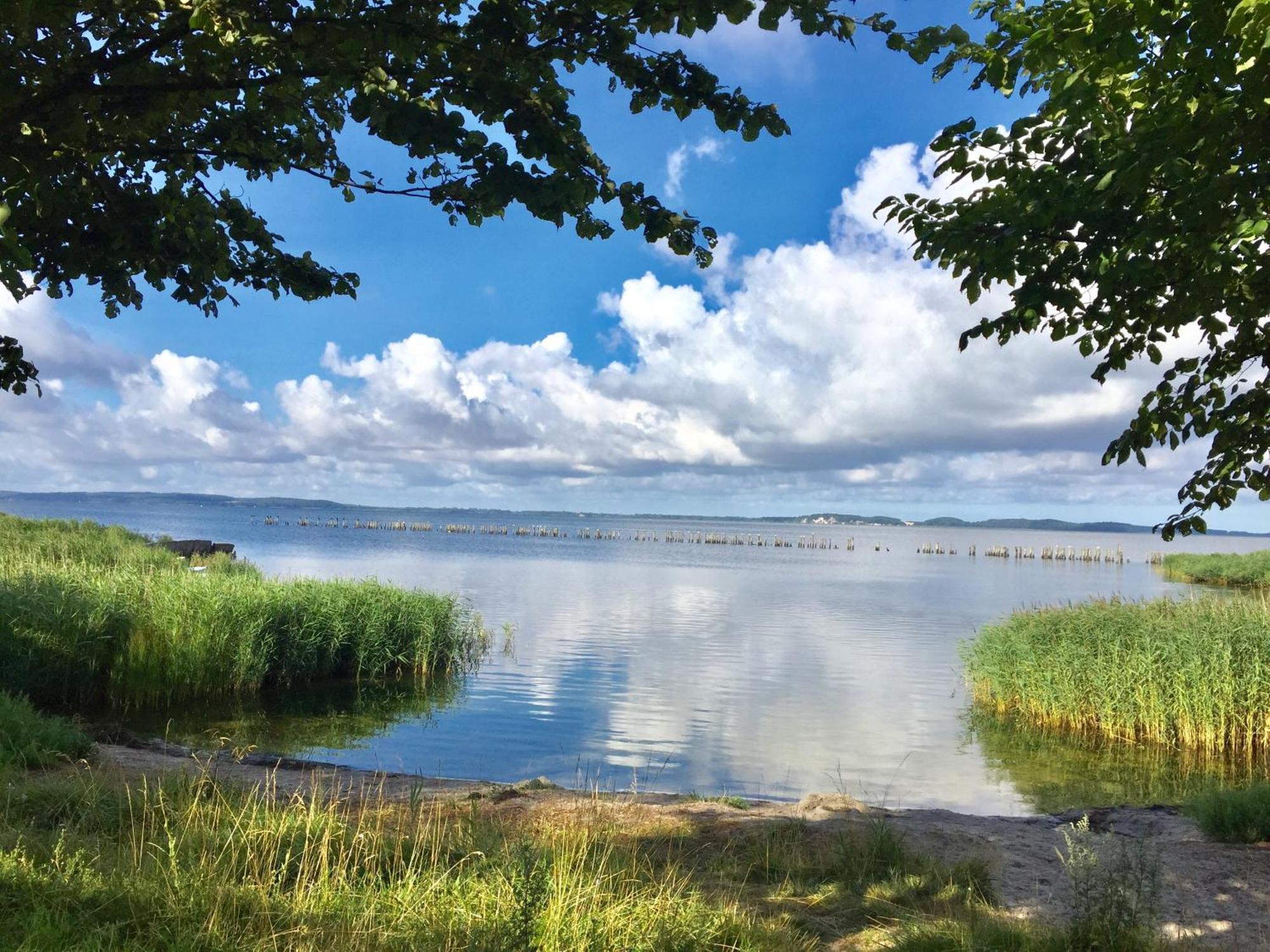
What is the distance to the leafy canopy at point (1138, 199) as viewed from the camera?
18.5 feet

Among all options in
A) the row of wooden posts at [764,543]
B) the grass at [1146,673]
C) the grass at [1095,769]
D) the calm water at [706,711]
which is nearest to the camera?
the grass at [1095,769]

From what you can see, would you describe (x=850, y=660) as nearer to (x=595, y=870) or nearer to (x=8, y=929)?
(x=595, y=870)

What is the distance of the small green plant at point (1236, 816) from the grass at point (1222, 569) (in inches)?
2485

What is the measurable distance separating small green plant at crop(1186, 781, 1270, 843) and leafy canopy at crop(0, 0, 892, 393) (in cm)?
932

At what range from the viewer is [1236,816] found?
32.8 ft

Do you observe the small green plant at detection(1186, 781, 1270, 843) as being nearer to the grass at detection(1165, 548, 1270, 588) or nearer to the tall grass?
the tall grass

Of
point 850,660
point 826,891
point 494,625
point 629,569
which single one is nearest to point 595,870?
point 826,891

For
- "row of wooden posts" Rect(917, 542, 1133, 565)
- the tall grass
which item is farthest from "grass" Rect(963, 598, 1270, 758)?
"row of wooden posts" Rect(917, 542, 1133, 565)

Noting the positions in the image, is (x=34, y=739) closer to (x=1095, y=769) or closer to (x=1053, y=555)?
(x=1095, y=769)

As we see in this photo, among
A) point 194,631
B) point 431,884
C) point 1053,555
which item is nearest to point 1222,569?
point 1053,555

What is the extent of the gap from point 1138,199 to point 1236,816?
7362 mm

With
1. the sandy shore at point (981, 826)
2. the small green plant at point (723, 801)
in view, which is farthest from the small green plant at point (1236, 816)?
the small green plant at point (723, 801)

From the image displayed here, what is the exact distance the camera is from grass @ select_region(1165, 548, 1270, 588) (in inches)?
2591

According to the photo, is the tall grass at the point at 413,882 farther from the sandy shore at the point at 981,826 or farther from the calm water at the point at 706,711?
the calm water at the point at 706,711
